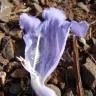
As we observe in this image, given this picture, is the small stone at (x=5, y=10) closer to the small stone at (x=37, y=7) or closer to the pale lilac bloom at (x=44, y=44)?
the small stone at (x=37, y=7)

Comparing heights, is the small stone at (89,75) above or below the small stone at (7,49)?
below

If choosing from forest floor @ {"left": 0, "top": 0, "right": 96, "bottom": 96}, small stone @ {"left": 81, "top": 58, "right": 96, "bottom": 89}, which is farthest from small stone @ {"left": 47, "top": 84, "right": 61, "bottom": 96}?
small stone @ {"left": 81, "top": 58, "right": 96, "bottom": 89}

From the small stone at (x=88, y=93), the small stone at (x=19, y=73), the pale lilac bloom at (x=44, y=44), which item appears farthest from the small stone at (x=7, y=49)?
the small stone at (x=88, y=93)

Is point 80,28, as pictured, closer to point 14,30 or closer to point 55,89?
point 55,89

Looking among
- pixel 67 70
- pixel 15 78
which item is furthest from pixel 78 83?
pixel 15 78

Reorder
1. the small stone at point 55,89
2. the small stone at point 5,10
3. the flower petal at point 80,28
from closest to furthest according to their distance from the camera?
the flower petal at point 80,28 → the small stone at point 55,89 → the small stone at point 5,10
